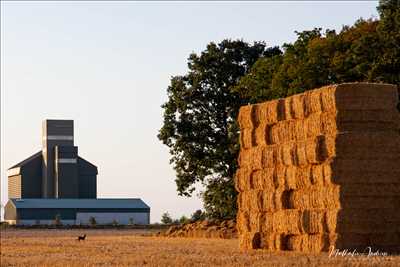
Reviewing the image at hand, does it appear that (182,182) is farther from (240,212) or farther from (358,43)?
(240,212)

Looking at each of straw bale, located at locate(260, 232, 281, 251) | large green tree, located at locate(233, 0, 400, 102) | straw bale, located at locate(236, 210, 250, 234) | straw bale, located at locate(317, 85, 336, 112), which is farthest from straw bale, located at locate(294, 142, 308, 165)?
large green tree, located at locate(233, 0, 400, 102)

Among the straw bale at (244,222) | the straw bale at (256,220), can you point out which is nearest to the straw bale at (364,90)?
the straw bale at (256,220)

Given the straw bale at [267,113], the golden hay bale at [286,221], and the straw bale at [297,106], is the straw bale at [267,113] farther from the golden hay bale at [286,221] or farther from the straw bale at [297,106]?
the golden hay bale at [286,221]

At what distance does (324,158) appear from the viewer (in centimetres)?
2847

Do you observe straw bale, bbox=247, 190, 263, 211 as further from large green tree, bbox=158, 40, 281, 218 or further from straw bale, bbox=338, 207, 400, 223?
large green tree, bbox=158, 40, 281, 218

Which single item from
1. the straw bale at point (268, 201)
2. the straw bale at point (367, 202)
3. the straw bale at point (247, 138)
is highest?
the straw bale at point (247, 138)

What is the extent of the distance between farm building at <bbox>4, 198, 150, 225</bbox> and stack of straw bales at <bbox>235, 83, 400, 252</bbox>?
378ft

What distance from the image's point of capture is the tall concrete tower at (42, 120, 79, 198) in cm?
15612

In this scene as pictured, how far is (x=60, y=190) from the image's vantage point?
15562 centimetres

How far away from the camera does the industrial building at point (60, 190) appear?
478 feet

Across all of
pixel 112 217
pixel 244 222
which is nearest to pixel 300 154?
pixel 244 222

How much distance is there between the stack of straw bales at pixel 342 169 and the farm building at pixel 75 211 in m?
115

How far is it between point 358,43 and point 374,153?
12.7 meters

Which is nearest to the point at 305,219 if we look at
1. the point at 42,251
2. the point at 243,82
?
the point at 42,251
